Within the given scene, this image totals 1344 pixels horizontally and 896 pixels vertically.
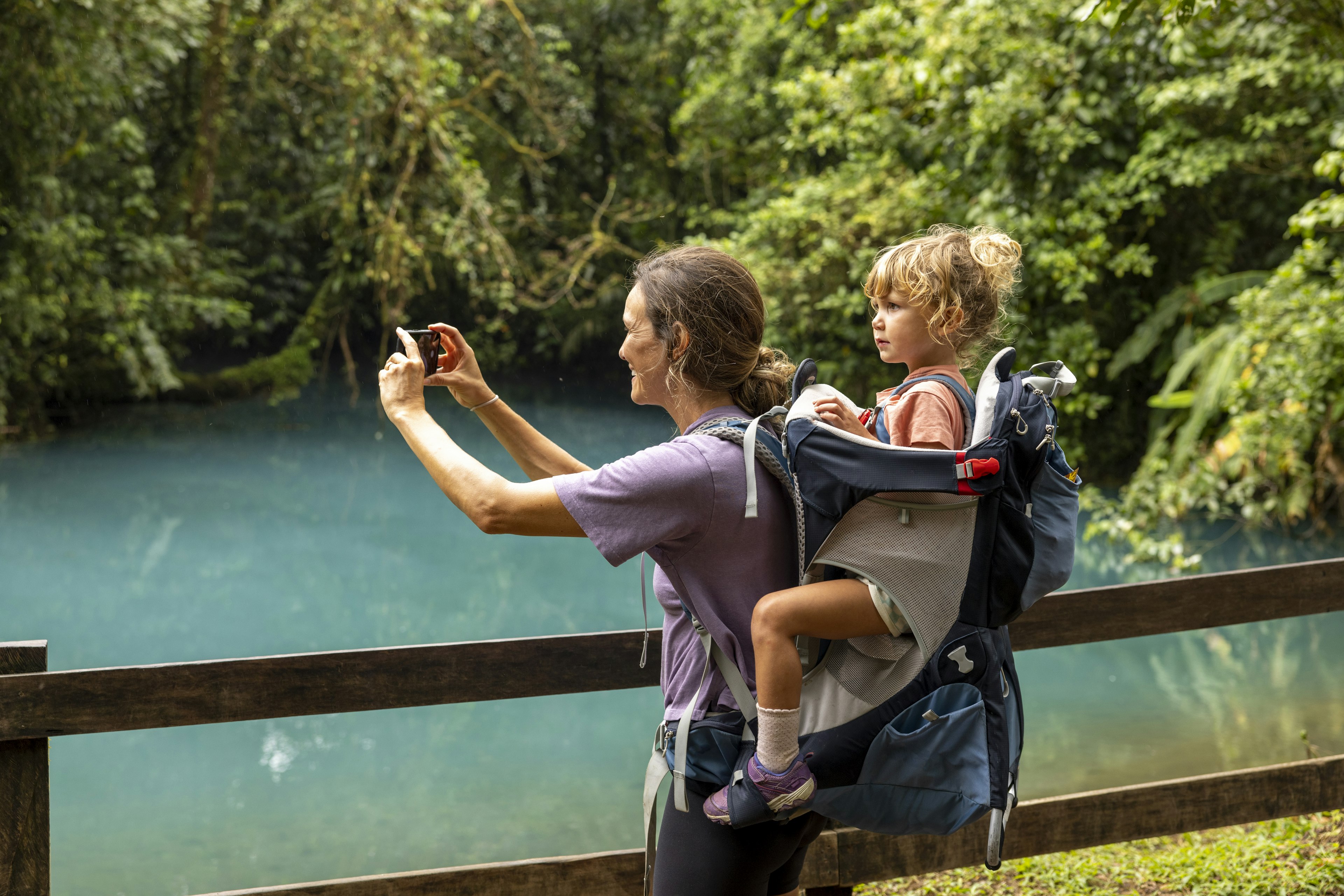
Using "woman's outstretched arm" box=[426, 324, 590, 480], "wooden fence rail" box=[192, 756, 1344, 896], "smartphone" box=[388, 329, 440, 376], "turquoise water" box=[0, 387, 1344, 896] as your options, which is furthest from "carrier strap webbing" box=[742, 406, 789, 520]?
"turquoise water" box=[0, 387, 1344, 896]

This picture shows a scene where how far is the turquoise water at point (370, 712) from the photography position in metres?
4.77

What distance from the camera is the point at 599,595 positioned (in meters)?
Answer: 8.13

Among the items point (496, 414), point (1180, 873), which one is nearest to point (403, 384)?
point (496, 414)

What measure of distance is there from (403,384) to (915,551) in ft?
2.36

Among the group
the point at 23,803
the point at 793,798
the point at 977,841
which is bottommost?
the point at 977,841

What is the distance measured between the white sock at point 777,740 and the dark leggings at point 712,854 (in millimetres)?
126

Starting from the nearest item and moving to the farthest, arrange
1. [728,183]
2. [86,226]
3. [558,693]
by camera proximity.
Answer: [558,693] → [86,226] → [728,183]

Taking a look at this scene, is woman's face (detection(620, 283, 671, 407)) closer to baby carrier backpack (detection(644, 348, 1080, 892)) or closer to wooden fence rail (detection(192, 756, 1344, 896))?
baby carrier backpack (detection(644, 348, 1080, 892))

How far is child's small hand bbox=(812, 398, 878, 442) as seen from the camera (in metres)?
1.45

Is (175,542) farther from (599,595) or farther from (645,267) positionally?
(645,267)

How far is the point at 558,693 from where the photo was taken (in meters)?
2.34

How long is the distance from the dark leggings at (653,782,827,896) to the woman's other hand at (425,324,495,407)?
710mm

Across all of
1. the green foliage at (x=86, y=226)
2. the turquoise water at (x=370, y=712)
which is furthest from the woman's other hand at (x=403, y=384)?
the green foliage at (x=86, y=226)

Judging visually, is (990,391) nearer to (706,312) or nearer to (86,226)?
(706,312)
